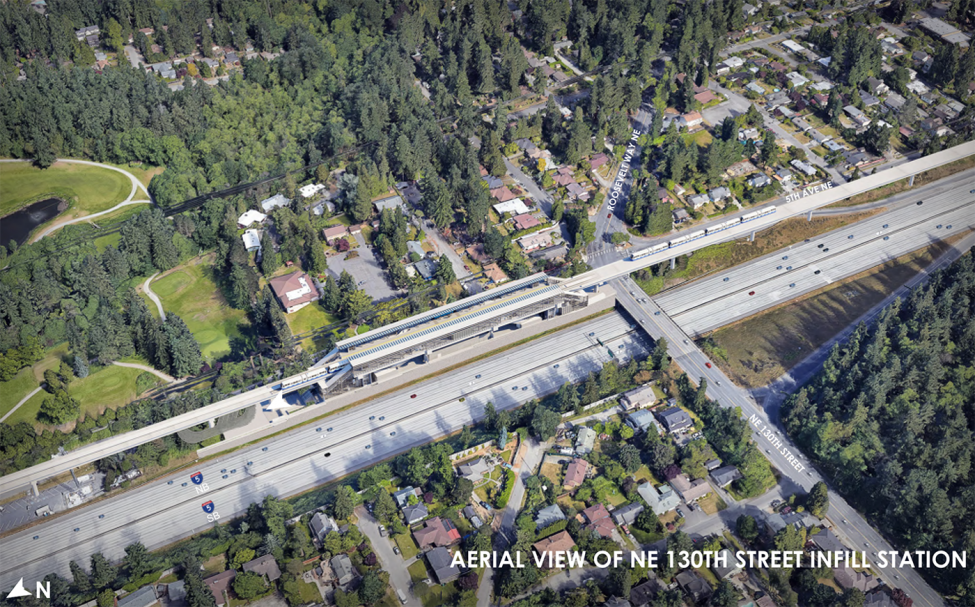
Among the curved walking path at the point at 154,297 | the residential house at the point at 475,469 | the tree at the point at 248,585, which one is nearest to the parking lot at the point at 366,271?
the curved walking path at the point at 154,297

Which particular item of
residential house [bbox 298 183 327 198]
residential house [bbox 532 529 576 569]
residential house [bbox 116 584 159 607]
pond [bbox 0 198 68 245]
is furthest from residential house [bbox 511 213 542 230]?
pond [bbox 0 198 68 245]

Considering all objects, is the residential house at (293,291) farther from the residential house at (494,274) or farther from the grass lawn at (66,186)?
the grass lawn at (66,186)

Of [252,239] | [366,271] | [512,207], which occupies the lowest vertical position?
[366,271]

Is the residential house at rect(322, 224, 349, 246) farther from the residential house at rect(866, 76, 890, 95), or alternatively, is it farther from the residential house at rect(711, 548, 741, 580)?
the residential house at rect(866, 76, 890, 95)

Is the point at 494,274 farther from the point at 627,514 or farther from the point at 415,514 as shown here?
the point at 627,514

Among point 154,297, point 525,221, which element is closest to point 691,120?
point 525,221

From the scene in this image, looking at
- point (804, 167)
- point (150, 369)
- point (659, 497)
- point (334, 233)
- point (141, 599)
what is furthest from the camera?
point (804, 167)

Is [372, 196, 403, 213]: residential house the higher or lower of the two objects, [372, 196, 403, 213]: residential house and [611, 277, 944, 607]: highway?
the higher
